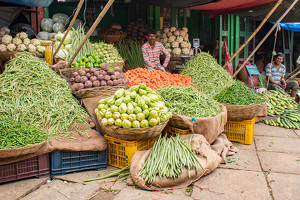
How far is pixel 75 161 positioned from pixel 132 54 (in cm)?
449

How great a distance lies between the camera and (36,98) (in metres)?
4.01

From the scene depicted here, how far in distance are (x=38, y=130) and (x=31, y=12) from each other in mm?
4806

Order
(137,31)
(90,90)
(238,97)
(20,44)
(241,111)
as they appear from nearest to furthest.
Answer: (90,90)
(241,111)
(238,97)
(20,44)
(137,31)

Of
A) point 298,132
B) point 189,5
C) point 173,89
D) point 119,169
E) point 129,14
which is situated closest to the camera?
point 119,169

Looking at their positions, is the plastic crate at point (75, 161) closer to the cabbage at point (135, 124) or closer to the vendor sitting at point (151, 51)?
the cabbage at point (135, 124)

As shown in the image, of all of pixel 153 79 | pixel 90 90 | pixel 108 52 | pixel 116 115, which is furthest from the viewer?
pixel 108 52

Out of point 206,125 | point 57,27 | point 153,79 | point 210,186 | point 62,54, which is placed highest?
point 57,27

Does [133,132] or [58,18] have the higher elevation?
[58,18]

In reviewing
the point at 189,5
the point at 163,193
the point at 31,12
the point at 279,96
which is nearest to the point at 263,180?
the point at 163,193

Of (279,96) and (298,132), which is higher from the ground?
(279,96)

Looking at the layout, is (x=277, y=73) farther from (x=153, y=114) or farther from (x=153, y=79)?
(x=153, y=114)

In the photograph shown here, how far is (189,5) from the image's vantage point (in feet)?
23.0

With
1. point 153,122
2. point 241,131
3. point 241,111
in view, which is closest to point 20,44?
point 153,122

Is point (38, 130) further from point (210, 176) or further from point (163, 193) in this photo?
point (210, 176)
